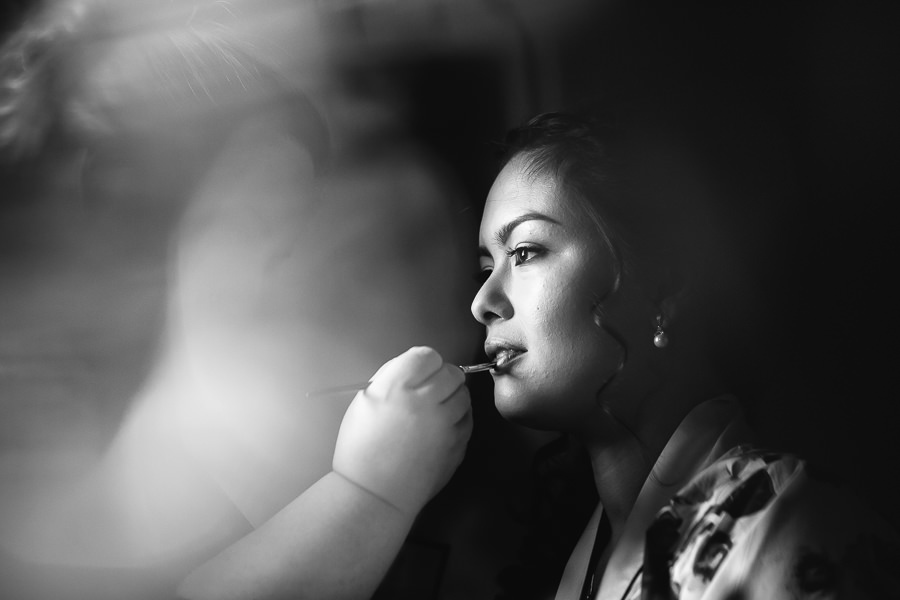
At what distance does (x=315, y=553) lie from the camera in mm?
666

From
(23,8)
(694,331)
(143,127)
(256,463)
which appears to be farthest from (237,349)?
(694,331)

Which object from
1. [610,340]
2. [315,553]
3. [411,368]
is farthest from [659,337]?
[315,553]

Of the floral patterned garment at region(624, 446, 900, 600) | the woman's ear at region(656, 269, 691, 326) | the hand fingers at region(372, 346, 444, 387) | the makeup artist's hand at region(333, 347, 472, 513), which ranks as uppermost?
the woman's ear at region(656, 269, 691, 326)

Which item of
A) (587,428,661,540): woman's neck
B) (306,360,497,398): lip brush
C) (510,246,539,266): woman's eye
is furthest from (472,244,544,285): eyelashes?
(587,428,661,540): woman's neck

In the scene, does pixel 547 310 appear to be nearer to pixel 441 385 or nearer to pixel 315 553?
pixel 441 385

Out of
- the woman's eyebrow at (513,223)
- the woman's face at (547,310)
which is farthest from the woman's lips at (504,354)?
the woman's eyebrow at (513,223)

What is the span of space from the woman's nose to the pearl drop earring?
0.16m

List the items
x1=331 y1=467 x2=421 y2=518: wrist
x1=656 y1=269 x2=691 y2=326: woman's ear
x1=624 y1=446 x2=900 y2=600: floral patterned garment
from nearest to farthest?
x1=624 y1=446 x2=900 y2=600: floral patterned garment < x1=331 y1=467 x2=421 y2=518: wrist < x1=656 y1=269 x2=691 y2=326: woman's ear

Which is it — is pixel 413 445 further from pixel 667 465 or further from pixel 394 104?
pixel 394 104

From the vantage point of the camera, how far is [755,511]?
0.61 m

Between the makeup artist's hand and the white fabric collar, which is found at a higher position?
the makeup artist's hand

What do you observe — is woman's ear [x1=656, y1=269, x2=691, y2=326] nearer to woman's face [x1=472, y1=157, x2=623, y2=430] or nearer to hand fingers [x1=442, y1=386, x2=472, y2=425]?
woman's face [x1=472, y1=157, x2=623, y2=430]

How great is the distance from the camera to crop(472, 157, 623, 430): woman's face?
749 mm

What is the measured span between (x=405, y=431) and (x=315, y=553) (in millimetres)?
135
